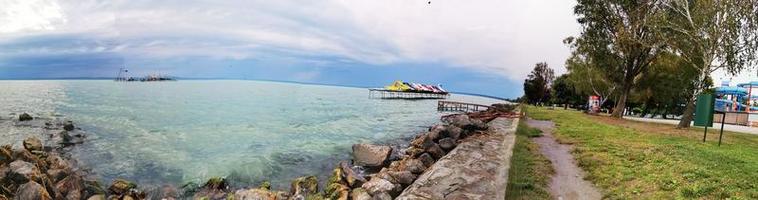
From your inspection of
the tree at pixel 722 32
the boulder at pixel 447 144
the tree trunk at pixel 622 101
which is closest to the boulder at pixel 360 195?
the boulder at pixel 447 144

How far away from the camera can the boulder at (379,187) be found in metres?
9.28

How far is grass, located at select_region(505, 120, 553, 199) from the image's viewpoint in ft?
26.1

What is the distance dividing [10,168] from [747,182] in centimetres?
1576

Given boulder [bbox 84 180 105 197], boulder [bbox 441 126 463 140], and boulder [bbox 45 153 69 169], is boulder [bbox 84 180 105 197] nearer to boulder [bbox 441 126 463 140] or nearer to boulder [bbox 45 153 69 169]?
boulder [bbox 45 153 69 169]

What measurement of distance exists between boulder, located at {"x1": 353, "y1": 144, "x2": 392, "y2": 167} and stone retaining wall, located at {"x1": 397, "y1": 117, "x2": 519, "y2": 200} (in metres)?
3.14

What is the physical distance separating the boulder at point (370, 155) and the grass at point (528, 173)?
4.33 meters

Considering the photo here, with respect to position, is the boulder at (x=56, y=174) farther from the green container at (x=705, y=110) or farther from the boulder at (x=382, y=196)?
the green container at (x=705, y=110)

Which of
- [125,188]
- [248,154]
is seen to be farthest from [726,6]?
[125,188]

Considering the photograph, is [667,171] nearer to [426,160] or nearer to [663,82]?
[426,160]

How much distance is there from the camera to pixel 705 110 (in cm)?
1380

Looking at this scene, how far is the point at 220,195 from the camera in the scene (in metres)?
11.7

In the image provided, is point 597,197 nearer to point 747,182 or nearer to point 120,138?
point 747,182

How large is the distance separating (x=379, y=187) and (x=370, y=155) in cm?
578

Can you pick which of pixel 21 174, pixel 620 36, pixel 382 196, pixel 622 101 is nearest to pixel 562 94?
pixel 622 101
